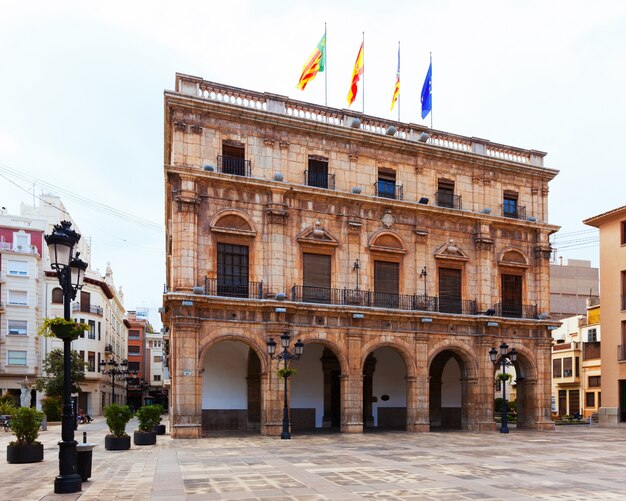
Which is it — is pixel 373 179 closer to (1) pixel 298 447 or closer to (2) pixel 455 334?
(2) pixel 455 334

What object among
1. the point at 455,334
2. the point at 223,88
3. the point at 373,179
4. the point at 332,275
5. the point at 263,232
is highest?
the point at 223,88

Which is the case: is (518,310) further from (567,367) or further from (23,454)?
(23,454)

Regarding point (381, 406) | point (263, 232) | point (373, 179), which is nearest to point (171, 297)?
point (263, 232)

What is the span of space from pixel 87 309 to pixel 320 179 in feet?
130

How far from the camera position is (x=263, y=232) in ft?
93.4

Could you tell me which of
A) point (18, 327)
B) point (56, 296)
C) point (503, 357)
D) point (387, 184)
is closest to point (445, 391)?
point (503, 357)

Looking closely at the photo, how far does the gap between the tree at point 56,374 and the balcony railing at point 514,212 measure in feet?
106

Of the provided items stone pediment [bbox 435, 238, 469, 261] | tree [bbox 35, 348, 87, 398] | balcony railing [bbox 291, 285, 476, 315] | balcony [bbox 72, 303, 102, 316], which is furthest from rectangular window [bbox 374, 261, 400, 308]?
balcony [bbox 72, 303, 102, 316]

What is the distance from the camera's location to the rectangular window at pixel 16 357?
5394cm

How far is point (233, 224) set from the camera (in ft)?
91.9

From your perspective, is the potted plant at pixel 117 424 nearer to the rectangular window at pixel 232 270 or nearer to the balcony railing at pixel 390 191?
the rectangular window at pixel 232 270

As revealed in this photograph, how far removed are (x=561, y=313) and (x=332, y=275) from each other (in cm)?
4316

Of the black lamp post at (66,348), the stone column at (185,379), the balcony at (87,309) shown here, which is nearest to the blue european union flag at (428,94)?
the stone column at (185,379)

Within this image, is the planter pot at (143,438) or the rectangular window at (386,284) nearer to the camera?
the planter pot at (143,438)
